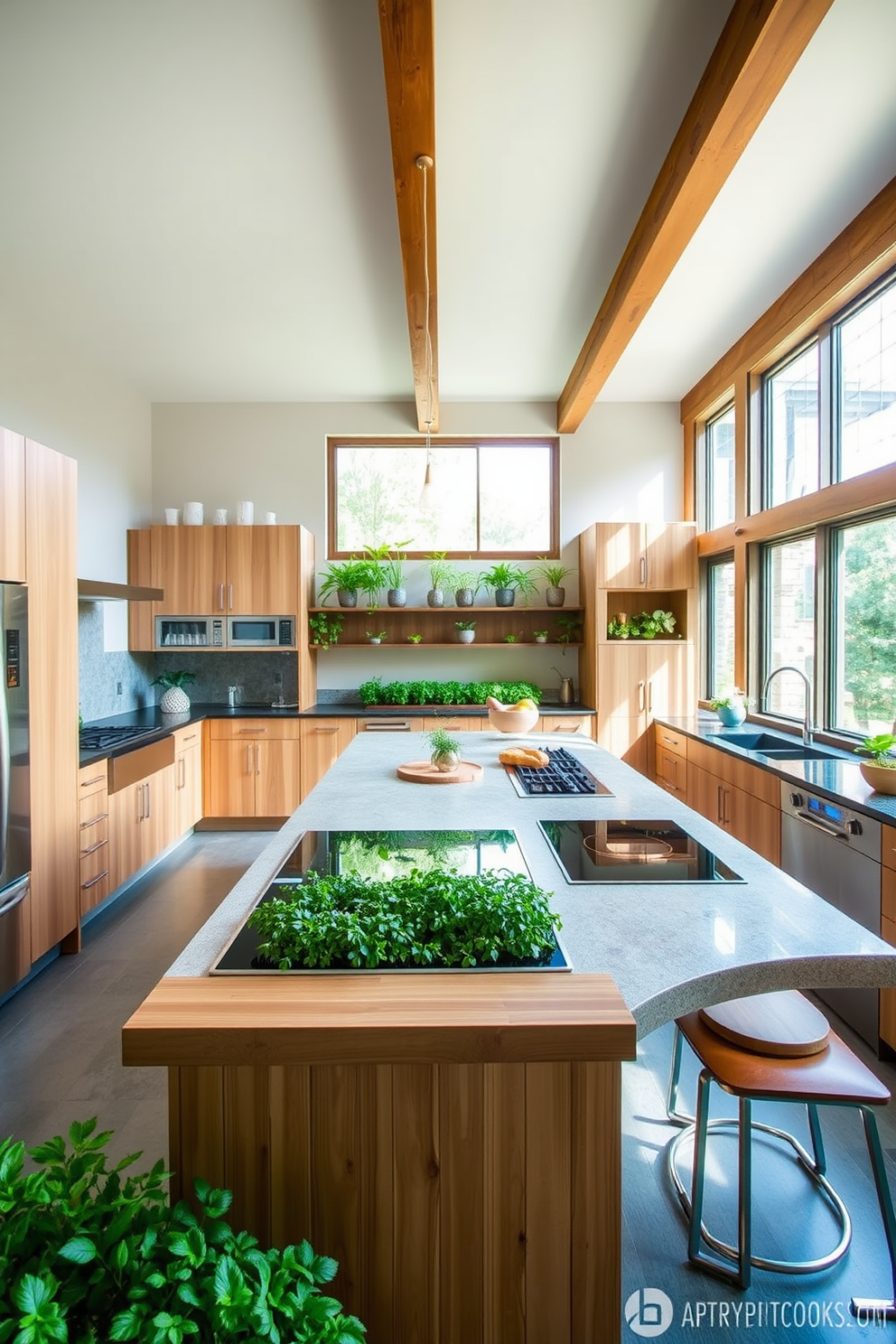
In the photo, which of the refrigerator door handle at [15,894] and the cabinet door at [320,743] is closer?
the refrigerator door handle at [15,894]

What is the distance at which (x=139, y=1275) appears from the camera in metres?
0.82

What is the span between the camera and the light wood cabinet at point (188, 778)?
180 inches

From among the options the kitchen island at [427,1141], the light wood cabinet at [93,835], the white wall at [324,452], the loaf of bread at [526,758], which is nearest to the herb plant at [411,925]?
the kitchen island at [427,1141]

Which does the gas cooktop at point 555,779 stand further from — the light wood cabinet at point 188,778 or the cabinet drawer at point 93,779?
the light wood cabinet at point 188,778

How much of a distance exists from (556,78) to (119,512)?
4.00 meters

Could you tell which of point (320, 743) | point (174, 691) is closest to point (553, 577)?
point (320, 743)

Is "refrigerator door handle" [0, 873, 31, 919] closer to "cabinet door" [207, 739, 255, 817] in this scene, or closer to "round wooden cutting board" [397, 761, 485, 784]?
"round wooden cutting board" [397, 761, 485, 784]

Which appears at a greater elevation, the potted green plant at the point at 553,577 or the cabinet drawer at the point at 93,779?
the potted green plant at the point at 553,577

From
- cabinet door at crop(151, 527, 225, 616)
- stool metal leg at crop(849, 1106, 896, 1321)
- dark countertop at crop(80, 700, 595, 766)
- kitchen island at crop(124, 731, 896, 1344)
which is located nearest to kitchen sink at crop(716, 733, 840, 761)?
dark countertop at crop(80, 700, 595, 766)

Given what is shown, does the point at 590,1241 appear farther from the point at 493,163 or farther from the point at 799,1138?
the point at 493,163

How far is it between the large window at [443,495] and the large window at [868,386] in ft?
8.19

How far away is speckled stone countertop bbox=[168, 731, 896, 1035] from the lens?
1105mm

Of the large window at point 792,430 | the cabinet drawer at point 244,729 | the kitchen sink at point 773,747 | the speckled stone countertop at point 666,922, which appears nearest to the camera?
the speckled stone countertop at point 666,922

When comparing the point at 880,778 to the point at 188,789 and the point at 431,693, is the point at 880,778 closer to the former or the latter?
the point at 431,693
